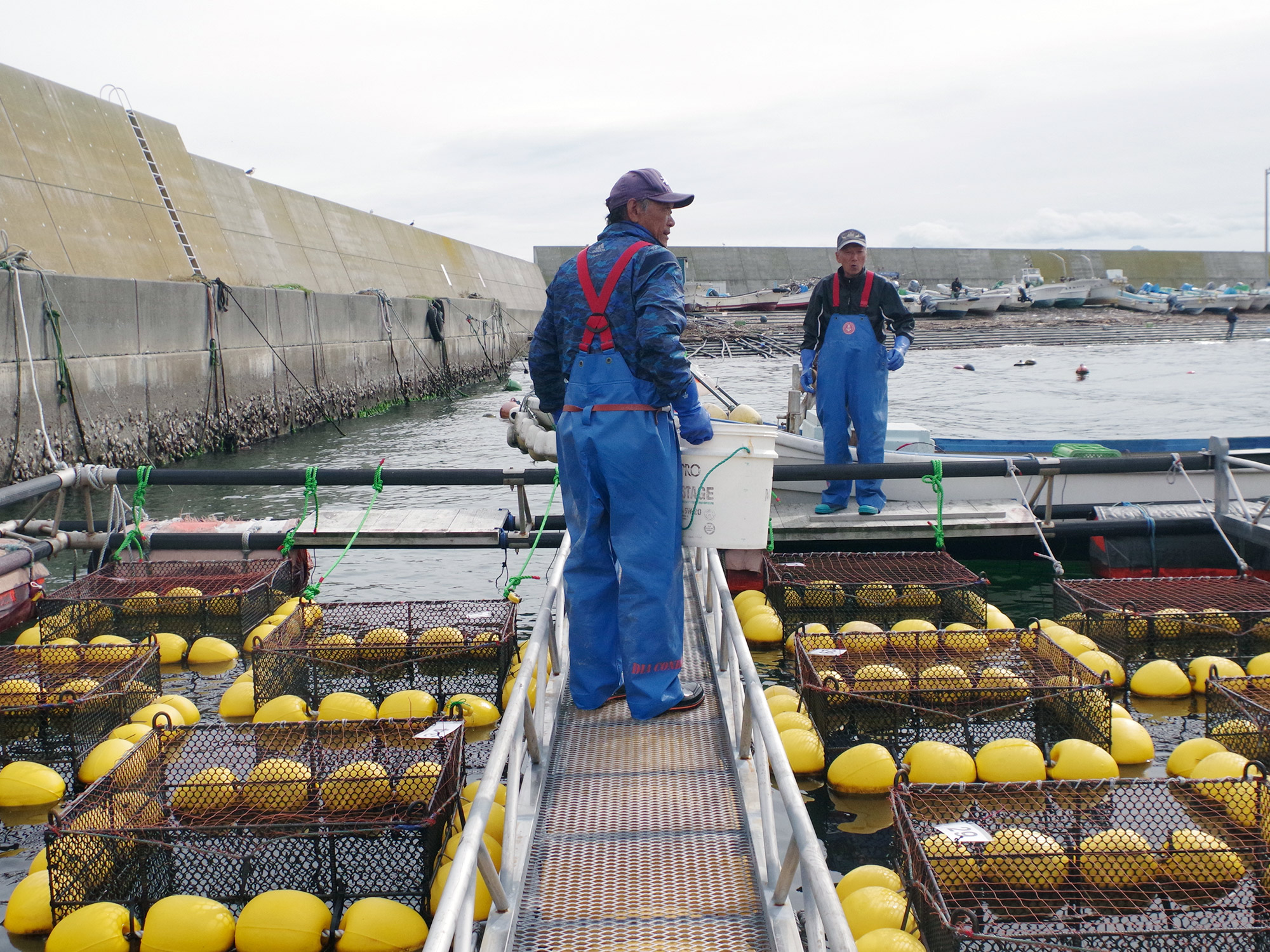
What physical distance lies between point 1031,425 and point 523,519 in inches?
685

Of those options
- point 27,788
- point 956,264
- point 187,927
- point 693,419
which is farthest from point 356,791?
point 956,264

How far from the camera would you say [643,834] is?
3.65 m

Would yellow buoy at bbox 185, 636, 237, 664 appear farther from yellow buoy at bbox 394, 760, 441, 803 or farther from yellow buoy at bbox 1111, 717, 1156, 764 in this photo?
yellow buoy at bbox 1111, 717, 1156, 764

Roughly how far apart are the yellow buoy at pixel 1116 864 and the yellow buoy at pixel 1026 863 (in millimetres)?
84

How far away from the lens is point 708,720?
4.56m

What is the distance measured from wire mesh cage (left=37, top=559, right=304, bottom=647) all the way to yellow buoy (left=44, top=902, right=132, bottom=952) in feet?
11.9

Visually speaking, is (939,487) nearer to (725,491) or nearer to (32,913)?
(725,491)

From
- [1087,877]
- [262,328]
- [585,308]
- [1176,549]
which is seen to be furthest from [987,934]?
[262,328]

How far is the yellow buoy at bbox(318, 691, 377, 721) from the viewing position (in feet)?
18.7

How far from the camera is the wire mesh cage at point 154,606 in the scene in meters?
7.22

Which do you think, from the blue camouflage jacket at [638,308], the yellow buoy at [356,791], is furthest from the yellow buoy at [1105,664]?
the yellow buoy at [356,791]

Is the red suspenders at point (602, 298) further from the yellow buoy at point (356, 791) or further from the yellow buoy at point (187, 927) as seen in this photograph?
the yellow buoy at point (187, 927)

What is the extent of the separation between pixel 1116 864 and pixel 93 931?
367 centimetres

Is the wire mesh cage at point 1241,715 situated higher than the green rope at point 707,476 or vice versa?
the green rope at point 707,476
